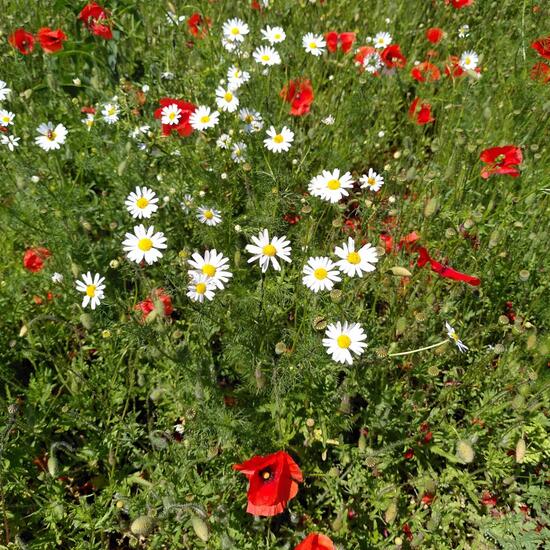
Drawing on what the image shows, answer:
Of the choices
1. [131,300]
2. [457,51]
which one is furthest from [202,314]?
[457,51]

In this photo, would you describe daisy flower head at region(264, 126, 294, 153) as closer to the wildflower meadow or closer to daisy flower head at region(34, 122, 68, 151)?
the wildflower meadow

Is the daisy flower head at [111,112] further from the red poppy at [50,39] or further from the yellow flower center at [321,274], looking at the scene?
the yellow flower center at [321,274]

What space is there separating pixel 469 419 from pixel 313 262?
1068 millimetres

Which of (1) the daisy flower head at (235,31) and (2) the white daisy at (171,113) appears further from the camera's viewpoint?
(1) the daisy flower head at (235,31)

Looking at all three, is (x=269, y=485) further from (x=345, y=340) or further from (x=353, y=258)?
(x=353, y=258)

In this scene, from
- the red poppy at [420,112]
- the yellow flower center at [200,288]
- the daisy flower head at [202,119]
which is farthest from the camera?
the red poppy at [420,112]

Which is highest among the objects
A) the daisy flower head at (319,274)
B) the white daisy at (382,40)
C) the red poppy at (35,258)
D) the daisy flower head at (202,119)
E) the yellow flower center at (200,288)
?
the white daisy at (382,40)

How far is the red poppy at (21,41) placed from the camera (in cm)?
291

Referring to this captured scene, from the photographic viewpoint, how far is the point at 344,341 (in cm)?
191

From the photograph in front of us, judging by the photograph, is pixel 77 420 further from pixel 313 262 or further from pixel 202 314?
pixel 313 262

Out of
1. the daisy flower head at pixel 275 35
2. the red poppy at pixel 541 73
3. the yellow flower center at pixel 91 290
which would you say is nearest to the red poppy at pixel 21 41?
the daisy flower head at pixel 275 35

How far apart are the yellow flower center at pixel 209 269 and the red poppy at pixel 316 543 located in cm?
106

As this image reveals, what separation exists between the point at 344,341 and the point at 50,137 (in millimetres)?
1995

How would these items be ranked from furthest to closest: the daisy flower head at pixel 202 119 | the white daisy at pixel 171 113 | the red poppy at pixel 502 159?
the daisy flower head at pixel 202 119
the white daisy at pixel 171 113
the red poppy at pixel 502 159
